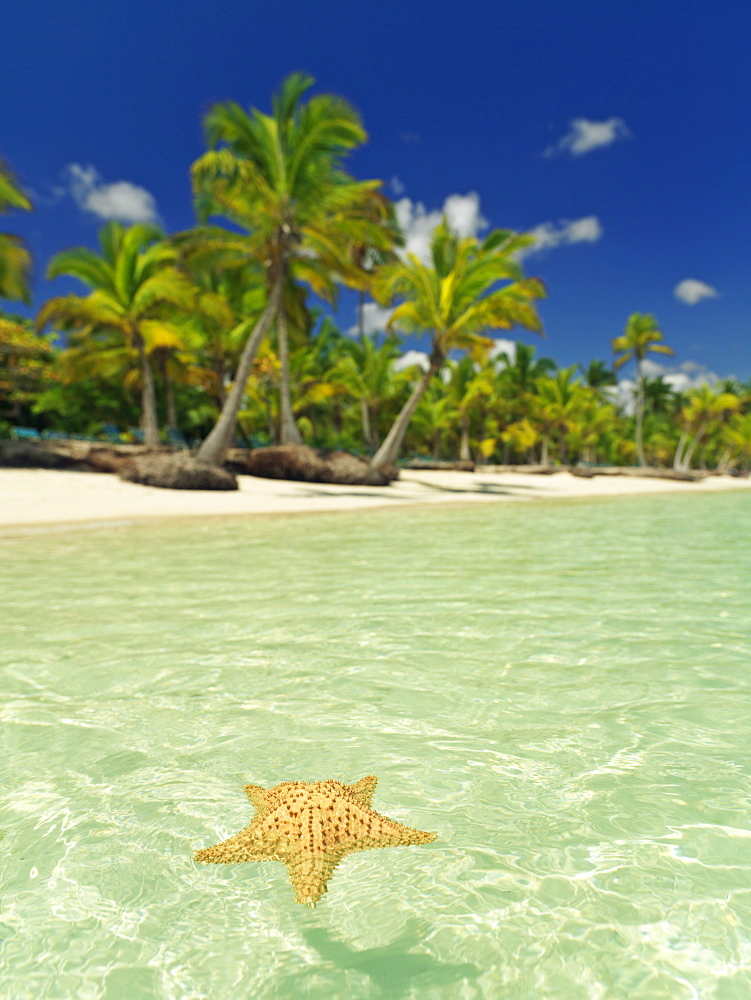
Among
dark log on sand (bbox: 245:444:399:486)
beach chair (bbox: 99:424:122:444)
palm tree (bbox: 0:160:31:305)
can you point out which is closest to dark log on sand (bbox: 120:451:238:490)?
dark log on sand (bbox: 245:444:399:486)

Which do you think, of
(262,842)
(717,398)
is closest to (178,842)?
(262,842)

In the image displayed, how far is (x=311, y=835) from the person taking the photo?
1532mm

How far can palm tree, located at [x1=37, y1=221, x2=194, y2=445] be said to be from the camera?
782 inches

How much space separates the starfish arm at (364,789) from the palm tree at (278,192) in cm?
1564

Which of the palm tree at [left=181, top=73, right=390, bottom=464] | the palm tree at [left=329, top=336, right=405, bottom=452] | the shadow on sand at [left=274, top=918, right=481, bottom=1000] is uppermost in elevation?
the palm tree at [left=181, top=73, right=390, bottom=464]

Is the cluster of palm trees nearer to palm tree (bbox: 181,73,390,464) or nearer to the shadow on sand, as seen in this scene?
palm tree (bbox: 181,73,390,464)

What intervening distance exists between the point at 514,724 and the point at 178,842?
4.56 ft

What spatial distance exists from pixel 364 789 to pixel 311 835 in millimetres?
346

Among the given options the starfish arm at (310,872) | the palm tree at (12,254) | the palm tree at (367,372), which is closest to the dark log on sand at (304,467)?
the palm tree at (12,254)

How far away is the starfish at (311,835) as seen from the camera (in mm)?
1481

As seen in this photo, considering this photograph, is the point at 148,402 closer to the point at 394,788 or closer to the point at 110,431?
the point at 110,431

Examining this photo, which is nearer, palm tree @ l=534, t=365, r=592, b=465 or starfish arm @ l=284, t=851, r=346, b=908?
starfish arm @ l=284, t=851, r=346, b=908

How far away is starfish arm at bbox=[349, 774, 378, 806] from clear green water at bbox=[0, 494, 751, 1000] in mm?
92

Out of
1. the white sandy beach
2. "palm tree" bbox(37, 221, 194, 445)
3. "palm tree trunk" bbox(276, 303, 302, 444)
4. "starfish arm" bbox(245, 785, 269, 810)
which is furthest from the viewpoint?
"palm tree" bbox(37, 221, 194, 445)
